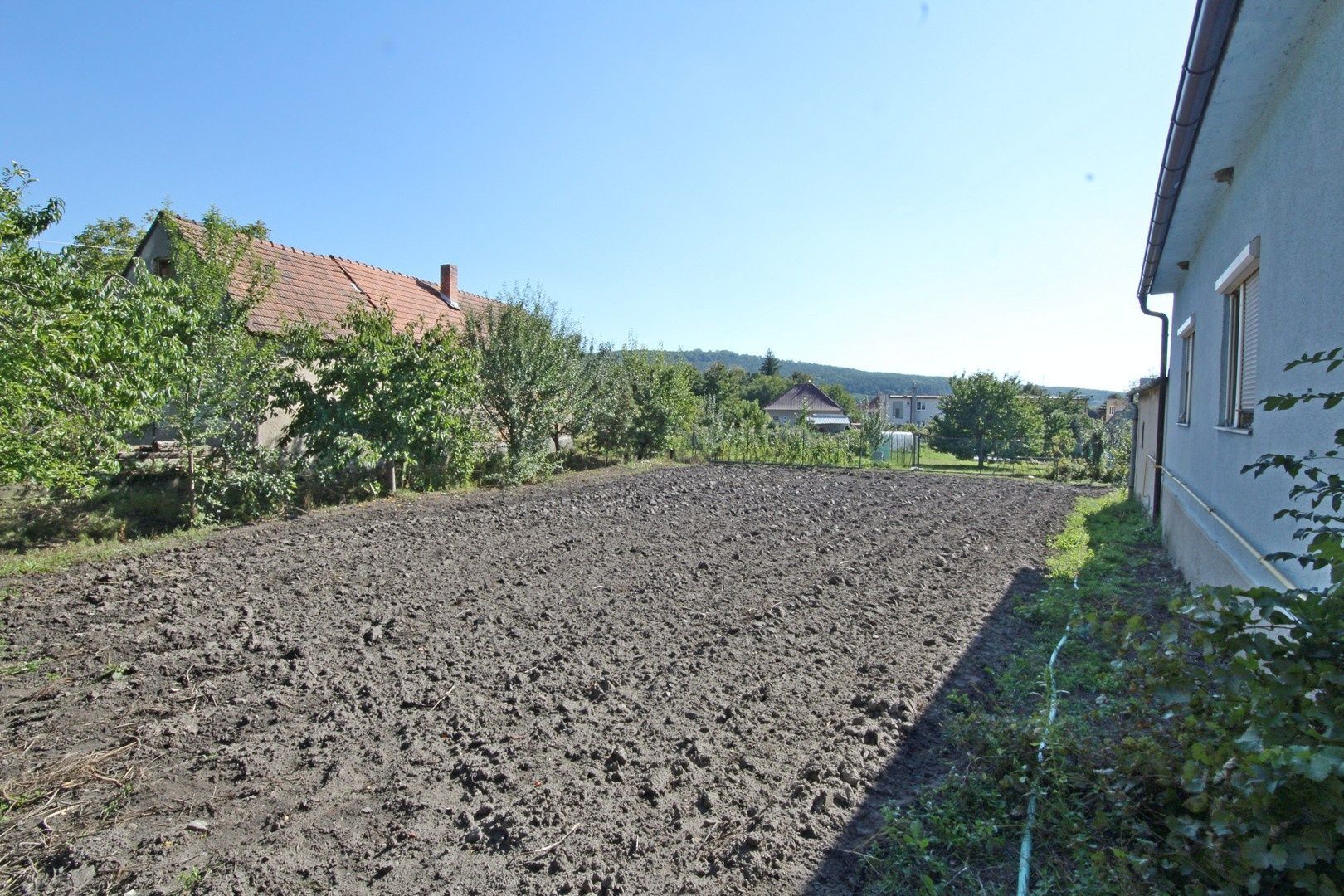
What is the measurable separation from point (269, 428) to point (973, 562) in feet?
32.9

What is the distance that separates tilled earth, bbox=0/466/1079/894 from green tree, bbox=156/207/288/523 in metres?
1.54

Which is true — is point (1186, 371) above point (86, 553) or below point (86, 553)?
above

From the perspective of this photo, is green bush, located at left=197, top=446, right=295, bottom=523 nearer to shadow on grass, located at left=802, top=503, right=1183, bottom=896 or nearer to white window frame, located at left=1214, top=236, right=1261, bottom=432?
shadow on grass, located at left=802, top=503, right=1183, bottom=896

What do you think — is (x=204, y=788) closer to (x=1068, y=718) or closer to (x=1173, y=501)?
(x=1068, y=718)

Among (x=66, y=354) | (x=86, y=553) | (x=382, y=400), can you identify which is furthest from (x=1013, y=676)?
(x=382, y=400)

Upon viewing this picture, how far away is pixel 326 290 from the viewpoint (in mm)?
15586

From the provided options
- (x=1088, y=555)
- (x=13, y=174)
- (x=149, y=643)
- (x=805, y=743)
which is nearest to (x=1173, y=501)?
(x=1088, y=555)

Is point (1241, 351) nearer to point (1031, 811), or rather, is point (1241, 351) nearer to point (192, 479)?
point (1031, 811)

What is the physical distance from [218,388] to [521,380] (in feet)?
19.3

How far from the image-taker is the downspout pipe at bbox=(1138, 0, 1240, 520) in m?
3.12

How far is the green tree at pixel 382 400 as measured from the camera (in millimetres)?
10117

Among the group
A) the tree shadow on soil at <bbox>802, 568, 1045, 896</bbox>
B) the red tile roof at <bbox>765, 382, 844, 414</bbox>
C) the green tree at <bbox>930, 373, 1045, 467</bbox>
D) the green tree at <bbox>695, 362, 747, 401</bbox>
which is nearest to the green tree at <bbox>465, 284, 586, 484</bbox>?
the tree shadow on soil at <bbox>802, 568, 1045, 896</bbox>

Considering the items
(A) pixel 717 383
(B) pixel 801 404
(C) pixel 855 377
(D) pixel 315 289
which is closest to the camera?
(D) pixel 315 289

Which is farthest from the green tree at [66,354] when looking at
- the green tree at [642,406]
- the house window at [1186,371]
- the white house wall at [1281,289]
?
the green tree at [642,406]
